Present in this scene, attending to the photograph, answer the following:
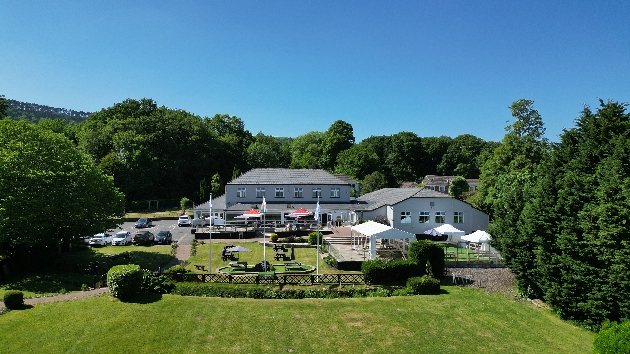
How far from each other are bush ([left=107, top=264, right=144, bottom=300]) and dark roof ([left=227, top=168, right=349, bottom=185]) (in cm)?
2964

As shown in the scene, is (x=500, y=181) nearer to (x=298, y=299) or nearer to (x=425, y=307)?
(x=425, y=307)


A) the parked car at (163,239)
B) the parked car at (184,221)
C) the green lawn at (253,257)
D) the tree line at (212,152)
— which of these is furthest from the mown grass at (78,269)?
the tree line at (212,152)

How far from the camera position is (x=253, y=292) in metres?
24.4

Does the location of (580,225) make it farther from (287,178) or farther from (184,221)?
(184,221)

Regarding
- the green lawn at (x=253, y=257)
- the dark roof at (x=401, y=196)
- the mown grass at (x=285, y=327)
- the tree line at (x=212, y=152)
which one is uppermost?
the tree line at (x=212, y=152)

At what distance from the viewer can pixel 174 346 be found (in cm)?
1802

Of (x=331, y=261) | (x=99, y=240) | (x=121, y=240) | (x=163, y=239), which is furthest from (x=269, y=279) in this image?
(x=99, y=240)

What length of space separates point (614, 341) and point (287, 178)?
4389 cm

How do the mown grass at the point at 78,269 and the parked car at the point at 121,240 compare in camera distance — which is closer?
the mown grass at the point at 78,269

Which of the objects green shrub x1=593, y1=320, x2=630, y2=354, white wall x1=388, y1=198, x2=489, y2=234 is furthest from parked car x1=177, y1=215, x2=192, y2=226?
green shrub x1=593, y1=320, x2=630, y2=354

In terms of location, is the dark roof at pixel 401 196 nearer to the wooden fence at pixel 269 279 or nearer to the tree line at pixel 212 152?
the wooden fence at pixel 269 279

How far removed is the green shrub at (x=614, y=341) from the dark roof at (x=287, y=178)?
39.7 m

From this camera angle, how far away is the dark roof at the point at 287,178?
54.1 metres

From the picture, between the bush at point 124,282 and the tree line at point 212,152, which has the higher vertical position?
the tree line at point 212,152
